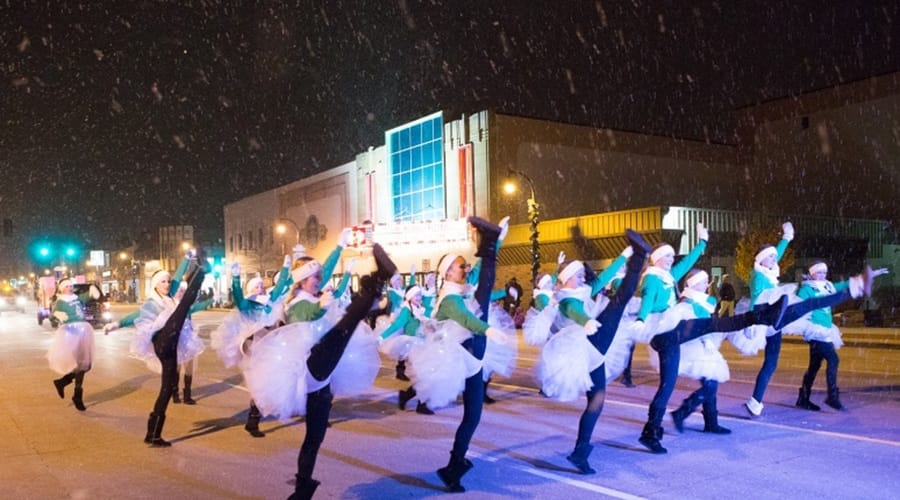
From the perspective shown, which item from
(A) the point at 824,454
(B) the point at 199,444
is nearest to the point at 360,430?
(B) the point at 199,444

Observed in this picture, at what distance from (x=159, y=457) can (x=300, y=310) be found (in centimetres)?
276

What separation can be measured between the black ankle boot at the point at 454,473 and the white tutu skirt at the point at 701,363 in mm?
2723

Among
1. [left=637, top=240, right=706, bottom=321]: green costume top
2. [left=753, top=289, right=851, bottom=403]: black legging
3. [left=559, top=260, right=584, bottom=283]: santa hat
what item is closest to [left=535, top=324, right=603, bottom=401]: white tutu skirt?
[left=559, top=260, right=584, bottom=283]: santa hat

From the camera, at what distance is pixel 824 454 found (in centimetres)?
686

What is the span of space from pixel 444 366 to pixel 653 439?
8.06 feet

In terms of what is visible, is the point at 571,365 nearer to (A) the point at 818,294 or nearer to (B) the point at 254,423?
(B) the point at 254,423

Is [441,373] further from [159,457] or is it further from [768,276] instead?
[768,276]

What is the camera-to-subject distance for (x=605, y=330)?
6.45 m

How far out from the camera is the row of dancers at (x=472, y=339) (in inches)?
220

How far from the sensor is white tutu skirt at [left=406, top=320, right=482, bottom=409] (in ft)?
19.8

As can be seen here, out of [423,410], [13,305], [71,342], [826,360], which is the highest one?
[71,342]

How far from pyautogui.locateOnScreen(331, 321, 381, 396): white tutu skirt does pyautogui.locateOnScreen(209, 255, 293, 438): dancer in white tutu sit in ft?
7.46

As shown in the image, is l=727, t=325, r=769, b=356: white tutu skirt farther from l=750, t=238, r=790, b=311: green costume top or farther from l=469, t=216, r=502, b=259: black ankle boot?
l=469, t=216, r=502, b=259: black ankle boot


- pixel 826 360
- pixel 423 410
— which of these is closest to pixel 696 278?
pixel 826 360
